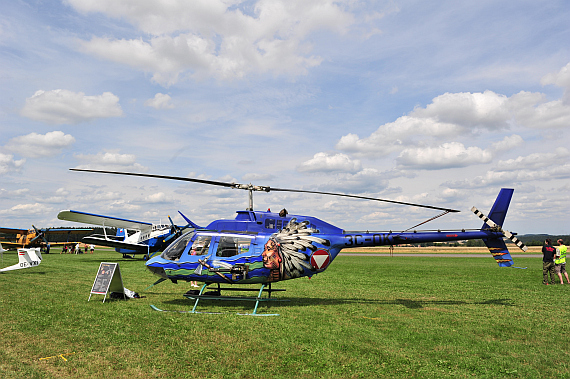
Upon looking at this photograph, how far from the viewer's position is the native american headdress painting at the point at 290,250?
11078 mm

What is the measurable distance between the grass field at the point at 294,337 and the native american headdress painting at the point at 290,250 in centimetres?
116

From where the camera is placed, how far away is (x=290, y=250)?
37.1 ft

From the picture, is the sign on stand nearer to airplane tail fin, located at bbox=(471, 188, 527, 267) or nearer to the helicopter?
the helicopter

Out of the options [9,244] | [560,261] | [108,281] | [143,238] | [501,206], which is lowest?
[560,261]

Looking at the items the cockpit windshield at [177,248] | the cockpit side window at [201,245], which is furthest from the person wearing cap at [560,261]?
the cockpit windshield at [177,248]

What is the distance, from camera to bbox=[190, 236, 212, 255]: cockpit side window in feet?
36.8

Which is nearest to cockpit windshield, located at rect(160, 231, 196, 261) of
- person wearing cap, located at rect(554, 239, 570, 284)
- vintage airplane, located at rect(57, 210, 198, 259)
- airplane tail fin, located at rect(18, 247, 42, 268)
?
airplane tail fin, located at rect(18, 247, 42, 268)

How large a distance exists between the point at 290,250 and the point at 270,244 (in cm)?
68

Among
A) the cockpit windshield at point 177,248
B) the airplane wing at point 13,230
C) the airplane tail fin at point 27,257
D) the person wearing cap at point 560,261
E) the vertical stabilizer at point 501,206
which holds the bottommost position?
the person wearing cap at point 560,261

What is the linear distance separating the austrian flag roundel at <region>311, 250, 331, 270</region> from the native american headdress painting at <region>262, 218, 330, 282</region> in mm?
141

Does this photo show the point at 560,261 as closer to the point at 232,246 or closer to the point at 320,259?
the point at 320,259

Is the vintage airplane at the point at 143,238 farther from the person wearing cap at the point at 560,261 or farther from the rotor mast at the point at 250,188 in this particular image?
the person wearing cap at the point at 560,261

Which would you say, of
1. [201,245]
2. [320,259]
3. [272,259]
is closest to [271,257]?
[272,259]

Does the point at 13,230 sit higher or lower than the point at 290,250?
higher
